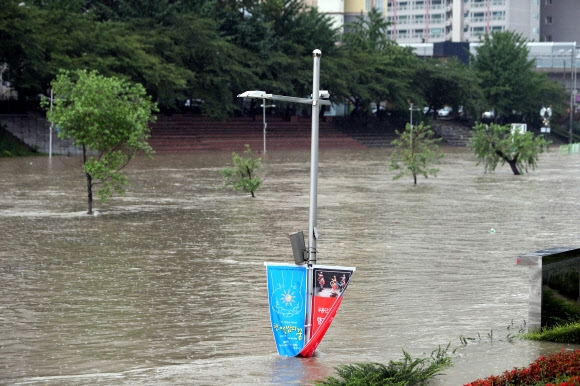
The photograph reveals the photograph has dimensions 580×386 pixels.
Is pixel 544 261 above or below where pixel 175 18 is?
below

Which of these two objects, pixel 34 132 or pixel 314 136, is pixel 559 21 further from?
pixel 314 136

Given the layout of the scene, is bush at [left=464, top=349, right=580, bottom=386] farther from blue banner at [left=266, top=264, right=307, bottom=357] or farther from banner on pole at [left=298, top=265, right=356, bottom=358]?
blue banner at [left=266, top=264, right=307, bottom=357]

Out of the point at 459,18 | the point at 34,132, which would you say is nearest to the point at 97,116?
the point at 34,132

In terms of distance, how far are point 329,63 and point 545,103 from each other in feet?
108

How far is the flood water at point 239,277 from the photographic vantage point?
12.0 metres

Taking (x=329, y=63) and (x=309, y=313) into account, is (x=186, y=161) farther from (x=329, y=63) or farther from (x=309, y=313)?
(x=309, y=313)

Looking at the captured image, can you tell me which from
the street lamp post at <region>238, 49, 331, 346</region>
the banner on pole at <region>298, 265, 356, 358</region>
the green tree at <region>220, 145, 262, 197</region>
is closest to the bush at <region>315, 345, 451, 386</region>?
the banner on pole at <region>298, 265, 356, 358</region>

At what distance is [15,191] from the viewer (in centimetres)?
3497

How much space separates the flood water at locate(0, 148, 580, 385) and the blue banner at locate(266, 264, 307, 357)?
240 millimetres

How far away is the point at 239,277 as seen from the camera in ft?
59.9

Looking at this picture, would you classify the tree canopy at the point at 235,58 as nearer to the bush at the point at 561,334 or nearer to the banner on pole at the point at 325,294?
the banner on pole at the point at 325,294

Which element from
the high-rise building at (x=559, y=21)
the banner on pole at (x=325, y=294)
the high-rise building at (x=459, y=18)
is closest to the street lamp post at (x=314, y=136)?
the banner on pole at (x=325, y=294)

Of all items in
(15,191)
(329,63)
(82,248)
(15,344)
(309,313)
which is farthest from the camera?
(329,63)

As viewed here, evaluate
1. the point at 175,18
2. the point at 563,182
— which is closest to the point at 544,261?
the point at 563,182
